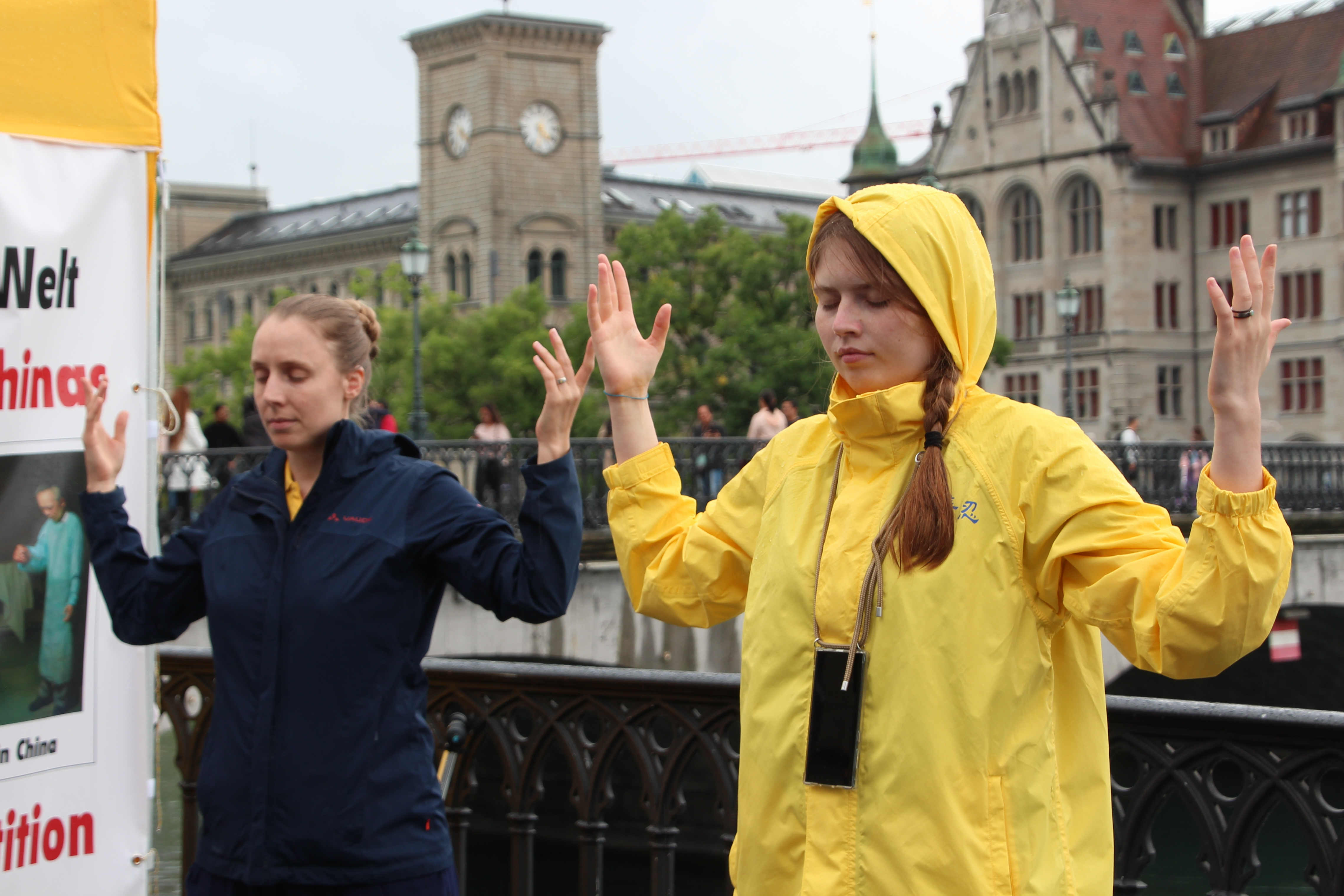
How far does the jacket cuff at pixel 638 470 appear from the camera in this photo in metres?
2.96

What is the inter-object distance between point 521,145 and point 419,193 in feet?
22.8

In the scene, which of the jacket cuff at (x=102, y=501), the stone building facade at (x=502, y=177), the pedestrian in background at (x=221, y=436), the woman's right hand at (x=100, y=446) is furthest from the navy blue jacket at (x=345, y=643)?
the stone building facade at (x=502, y=177)

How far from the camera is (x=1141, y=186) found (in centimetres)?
5547

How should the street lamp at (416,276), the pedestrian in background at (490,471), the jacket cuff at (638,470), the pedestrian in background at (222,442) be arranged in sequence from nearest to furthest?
the jacket cuff at (638,470) < the pedestrian in background at (222,442) < the pedestrian in background at (490,471) < the street lamp at (416,276)

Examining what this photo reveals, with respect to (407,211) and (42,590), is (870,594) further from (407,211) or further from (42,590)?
(407,211)

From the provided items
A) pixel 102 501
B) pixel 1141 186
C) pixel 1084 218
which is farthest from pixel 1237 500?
pixel 1084 218

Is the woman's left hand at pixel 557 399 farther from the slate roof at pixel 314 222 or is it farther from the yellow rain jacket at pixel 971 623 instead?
the slate roof at pixel 314 222

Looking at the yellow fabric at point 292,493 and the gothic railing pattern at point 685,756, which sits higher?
the yellow fabric at point 292,493

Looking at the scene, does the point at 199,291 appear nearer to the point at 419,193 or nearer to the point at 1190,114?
the point at 419,193

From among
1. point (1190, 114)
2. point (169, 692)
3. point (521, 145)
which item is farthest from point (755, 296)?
point (169, 692)

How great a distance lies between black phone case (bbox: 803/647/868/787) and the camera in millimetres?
2484

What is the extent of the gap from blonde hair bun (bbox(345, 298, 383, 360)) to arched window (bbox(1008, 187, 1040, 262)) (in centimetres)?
5595

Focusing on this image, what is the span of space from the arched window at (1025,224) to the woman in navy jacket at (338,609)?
5630cm

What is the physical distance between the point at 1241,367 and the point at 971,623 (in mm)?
529
